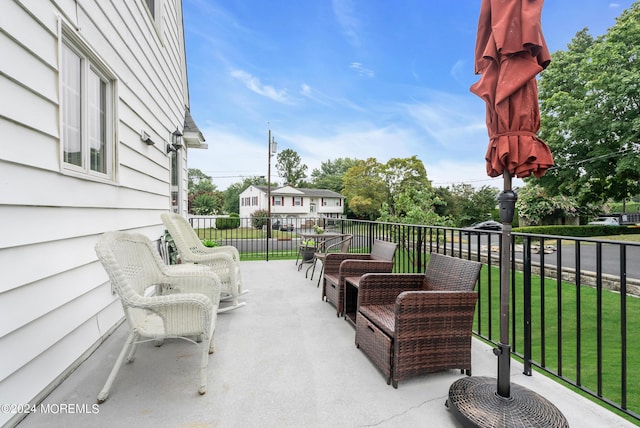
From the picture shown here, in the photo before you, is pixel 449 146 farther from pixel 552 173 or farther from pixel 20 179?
pixel 20 179

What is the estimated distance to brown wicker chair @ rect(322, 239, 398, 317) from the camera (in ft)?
10.1

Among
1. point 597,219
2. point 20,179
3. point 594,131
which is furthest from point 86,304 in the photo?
point 597,219

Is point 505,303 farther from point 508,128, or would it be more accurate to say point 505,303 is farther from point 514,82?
point 514,82

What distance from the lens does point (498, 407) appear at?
5.19 ft

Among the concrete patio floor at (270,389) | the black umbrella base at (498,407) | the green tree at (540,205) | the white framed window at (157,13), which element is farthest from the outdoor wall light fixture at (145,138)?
the green tree at (540,205)

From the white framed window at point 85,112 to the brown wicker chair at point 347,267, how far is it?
2418 mm

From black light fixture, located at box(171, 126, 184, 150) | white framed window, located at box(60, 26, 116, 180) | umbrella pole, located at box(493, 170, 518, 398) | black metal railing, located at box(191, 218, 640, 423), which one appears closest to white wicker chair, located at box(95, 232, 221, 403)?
white framed window, located at box(60, 26, 116, 180)

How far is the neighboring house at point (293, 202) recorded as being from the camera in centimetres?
3191

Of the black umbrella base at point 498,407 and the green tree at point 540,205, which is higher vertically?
the green tree at point 540,205

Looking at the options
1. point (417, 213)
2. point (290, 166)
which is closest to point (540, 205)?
point (417, 213)

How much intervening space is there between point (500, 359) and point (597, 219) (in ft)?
102

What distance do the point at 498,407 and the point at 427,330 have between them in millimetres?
506

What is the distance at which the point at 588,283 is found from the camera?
6312 mm

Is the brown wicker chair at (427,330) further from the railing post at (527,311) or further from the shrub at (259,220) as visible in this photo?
the shrub at (259,220)
